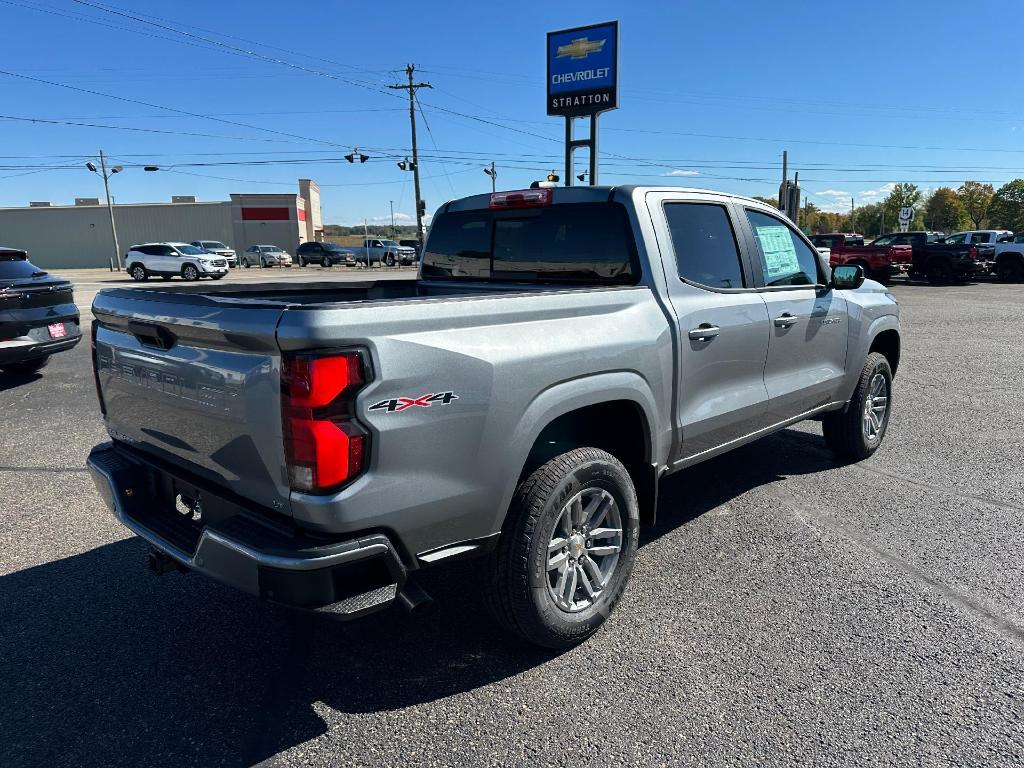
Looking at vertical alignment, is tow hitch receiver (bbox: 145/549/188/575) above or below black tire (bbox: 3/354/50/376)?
above

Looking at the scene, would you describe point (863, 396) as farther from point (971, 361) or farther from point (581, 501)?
point (971, 361)

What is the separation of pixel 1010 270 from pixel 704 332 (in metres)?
29.5

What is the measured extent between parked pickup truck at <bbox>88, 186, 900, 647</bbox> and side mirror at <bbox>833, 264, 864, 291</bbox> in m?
0.56

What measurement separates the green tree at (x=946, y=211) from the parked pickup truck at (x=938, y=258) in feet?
299

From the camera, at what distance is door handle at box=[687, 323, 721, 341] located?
11.2 feet

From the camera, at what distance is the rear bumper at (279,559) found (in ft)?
6.99

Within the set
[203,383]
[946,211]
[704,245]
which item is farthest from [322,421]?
[946,211]

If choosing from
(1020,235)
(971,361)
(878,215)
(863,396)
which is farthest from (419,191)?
→ (878,215)

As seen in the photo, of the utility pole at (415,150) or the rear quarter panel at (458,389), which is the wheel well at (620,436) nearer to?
the rear quarter panel at (458,389)

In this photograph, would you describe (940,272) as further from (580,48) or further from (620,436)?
(620,436)

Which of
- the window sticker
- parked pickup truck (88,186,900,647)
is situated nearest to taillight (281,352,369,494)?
parked pickup truck (88,186,900,647)

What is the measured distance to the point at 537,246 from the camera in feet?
12.6

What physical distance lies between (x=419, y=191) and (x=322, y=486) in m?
46.0

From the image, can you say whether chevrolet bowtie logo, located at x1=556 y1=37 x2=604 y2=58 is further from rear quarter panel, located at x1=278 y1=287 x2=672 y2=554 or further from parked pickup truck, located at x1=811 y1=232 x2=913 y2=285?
rear quarter panel, located at x1=278 y1=287 x2=672 y2=554
